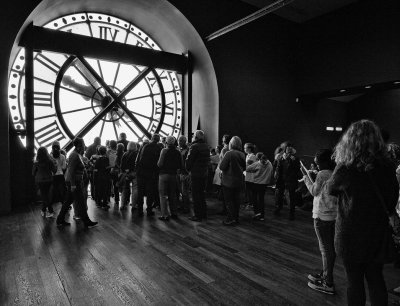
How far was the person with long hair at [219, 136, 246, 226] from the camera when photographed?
4.18 meters

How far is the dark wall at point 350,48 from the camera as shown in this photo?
6.21 m

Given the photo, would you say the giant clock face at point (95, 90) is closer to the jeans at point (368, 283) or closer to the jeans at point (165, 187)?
the jeans at point (165, 187)

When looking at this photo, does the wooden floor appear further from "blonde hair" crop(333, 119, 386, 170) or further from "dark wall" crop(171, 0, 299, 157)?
"dark wall" crop(171, 0, 299, 157)

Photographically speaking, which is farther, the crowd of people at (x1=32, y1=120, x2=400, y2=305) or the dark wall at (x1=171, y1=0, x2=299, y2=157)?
the dark wall at (x1=171, y1=0, x2=299, y2=157)

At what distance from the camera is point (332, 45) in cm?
728

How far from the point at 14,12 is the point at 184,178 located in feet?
13.6

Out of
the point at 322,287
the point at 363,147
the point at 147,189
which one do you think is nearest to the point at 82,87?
the point at 147,189

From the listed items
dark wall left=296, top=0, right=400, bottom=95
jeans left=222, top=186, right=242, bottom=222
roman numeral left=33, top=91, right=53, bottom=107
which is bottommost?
jeans left=222, top=186, right=242, bottom=222

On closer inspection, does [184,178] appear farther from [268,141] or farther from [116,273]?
[268,141]

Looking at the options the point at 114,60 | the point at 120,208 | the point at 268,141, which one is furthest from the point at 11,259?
the point at 268,141

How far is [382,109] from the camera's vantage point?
9641 mm

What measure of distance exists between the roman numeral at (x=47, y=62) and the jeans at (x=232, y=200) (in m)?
4.47

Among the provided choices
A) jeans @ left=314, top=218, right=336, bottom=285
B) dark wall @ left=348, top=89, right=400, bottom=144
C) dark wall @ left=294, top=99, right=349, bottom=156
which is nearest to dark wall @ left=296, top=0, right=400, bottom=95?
dark wall @ left=294, top=99, right=349, bottom=156

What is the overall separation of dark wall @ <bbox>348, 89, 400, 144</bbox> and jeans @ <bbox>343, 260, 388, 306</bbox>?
9548mm
